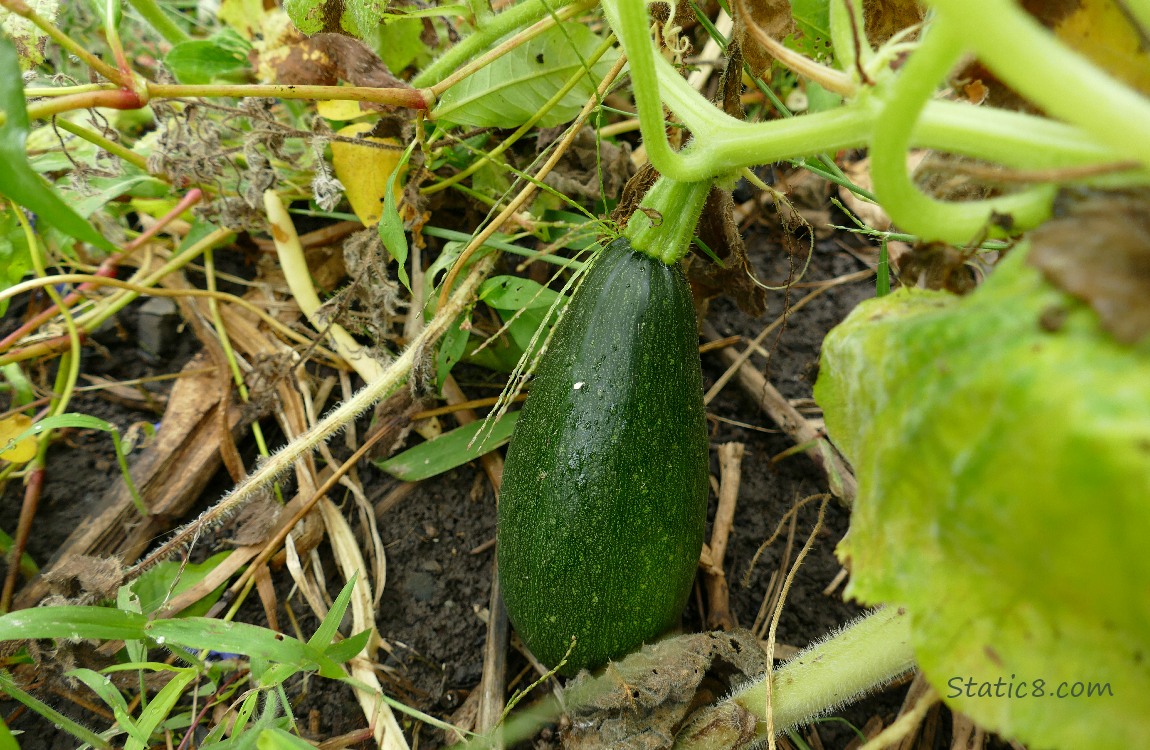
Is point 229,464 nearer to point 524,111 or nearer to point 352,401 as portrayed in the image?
point 352,401

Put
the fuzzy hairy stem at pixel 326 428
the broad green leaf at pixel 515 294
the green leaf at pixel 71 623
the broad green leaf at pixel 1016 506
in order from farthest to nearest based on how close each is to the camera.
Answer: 1. the broad green leaf at pixel 515 294
2. the fuzzy hairy stem at pixel 326 428
3. the green leaf at pixel 71 623
4. the broad green leaf at pixel 1016 506

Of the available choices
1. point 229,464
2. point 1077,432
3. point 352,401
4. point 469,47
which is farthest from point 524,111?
point 1077,432

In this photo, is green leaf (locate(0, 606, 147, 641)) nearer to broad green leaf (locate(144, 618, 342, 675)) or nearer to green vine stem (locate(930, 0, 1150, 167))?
broad green leaf (locate(144, 618, 342, 675))

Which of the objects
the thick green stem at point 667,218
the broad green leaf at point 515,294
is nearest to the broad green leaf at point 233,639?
the broad green leaf at point 515,294

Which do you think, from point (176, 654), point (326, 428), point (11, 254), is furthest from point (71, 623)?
point (11, 254)

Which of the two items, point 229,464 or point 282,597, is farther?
point 229,464

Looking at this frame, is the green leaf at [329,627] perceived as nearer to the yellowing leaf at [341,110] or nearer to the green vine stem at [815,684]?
the green vine stem at [815,684]

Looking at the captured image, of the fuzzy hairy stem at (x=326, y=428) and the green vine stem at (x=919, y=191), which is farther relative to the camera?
the fuzzy hairy stem at (x=326, y=428)
